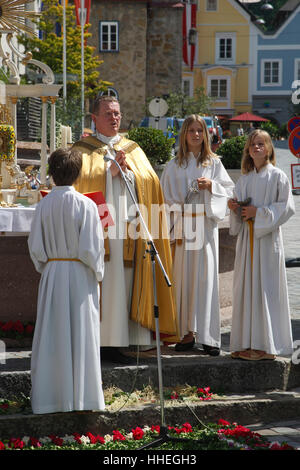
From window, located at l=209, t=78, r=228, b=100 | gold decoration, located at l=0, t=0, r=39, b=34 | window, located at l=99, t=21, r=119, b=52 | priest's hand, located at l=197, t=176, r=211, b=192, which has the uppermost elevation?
window, located at l=99, t=21, r=119, b=52

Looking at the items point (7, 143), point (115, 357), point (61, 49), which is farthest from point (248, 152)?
point (61, 49)

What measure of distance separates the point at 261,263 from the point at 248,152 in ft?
3.02

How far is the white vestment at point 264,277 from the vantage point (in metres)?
6.61

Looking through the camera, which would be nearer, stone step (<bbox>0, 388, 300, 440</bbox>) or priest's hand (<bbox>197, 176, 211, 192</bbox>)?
stone step (<bbox>0, 388, 300, 440</bbox>)

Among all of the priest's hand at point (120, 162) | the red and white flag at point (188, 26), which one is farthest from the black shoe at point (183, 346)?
the red and white flag at point (188, 26)

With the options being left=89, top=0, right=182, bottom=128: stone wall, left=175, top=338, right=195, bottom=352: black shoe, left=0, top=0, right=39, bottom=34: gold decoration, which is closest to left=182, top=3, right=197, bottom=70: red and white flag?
left=89, top=0, right=182, bottom=128: stone wall

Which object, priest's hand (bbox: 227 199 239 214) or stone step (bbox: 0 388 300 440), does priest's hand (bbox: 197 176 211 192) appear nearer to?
priest's hand (bbox: 227 199 239 214)

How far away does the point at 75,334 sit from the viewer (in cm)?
541

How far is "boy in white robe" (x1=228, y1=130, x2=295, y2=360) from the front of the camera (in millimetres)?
6613

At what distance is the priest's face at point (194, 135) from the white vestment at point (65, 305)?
5.78ft

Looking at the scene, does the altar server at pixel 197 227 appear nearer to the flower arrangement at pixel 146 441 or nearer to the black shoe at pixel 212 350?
the black shoe at pixel 212 350

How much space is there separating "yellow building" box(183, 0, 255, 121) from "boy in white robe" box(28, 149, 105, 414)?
170 feet

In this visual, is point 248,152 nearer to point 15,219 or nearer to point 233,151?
point 15,219

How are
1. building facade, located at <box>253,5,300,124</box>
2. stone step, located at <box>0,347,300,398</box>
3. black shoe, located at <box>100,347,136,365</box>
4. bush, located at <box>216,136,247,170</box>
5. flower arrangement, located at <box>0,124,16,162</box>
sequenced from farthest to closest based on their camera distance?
1. building facade, located at <box>253,5,300,124</box>
2. bush, located at <box>216,136,247,170</box>
3. flower arrangement, located at <box>0,124,16,162</box>
4. black shoe, located at <box>100,347,136,365</box>
5. stone step, located at <box>0,347,300,398</box>
